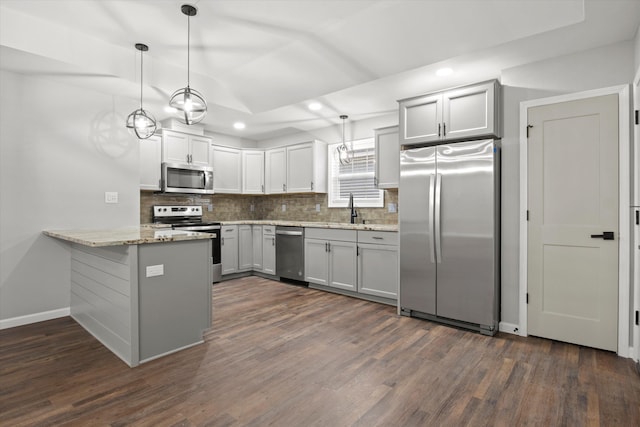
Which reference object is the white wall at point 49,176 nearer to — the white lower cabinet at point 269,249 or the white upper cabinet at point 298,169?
the white lower cabinet at point 269,249

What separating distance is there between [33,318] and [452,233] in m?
4.29

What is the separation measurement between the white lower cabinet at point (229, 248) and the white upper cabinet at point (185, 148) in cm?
113

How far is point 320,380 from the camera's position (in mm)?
2262

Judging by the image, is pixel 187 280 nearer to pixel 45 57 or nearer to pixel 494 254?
pixel 45 57

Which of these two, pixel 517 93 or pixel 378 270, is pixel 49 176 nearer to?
pixel 378 270

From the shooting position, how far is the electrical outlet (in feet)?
12.8

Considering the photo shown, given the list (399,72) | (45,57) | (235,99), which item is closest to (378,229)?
(399,72)

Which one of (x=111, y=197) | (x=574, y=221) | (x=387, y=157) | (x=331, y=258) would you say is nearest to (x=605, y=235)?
(x=574, y=221)

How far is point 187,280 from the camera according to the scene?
2742 millimetres

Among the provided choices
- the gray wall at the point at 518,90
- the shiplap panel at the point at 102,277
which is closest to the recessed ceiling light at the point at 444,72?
the gray wall at the point at 518,90

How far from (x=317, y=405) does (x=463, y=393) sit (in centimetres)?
92

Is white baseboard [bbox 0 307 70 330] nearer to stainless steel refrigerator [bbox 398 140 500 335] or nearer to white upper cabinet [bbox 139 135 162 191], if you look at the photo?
white upper cabinet [bbox 139 135 162 191]

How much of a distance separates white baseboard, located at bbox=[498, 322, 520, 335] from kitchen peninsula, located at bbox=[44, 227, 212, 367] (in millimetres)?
2703

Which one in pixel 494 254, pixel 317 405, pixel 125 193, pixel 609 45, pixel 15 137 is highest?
pixel 609 45
